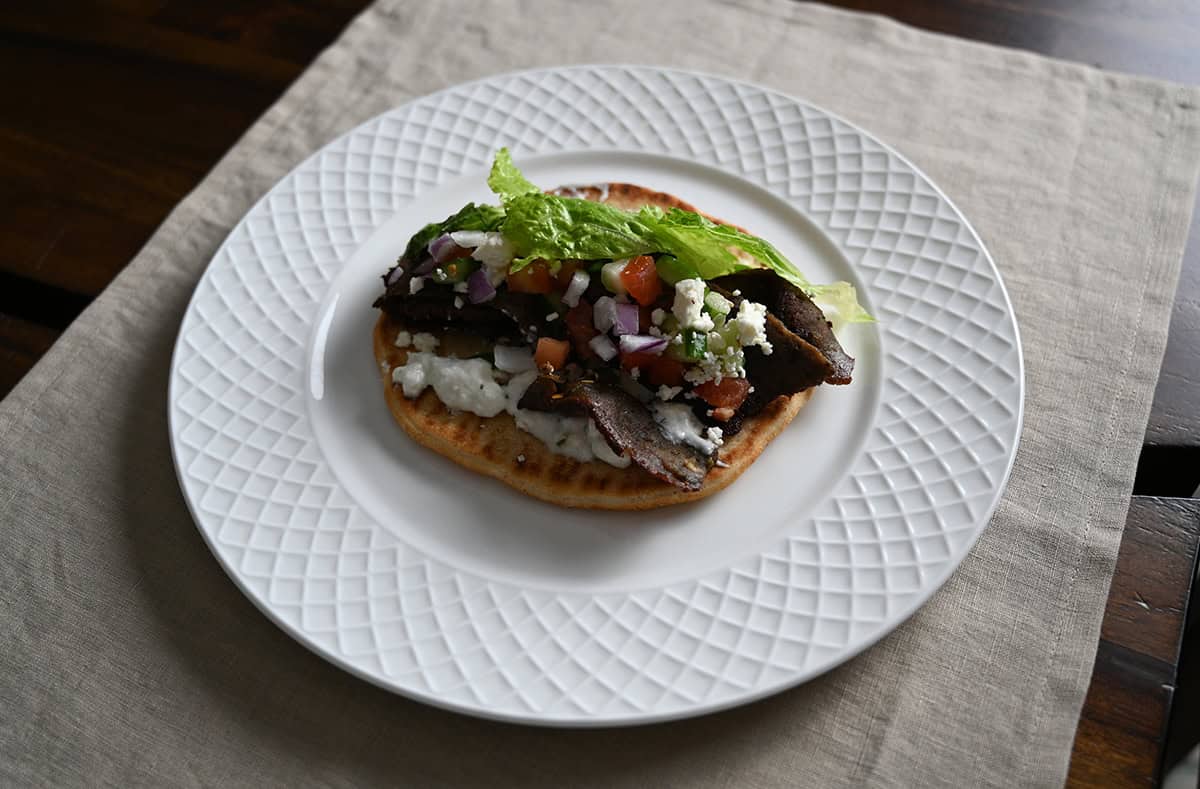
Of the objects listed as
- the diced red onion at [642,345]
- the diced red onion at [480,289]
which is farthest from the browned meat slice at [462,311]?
the diced red onion at [642,345]

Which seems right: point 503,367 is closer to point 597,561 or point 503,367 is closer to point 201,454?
point 597,561

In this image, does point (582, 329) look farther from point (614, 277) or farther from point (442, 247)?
point (442, 247)

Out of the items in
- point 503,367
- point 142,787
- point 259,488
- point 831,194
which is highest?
point 831,194

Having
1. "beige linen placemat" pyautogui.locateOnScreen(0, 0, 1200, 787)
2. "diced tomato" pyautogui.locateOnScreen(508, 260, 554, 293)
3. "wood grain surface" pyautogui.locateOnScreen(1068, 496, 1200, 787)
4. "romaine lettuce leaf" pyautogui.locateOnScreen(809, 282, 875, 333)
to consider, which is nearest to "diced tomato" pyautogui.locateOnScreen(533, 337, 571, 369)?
"diced tomato" pyautogui.locateOnScreen(508, 260, 554, 293)

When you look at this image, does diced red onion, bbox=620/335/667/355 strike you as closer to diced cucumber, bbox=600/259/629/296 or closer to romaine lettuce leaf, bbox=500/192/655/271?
diced cucumber, bbox=600/259/629/296

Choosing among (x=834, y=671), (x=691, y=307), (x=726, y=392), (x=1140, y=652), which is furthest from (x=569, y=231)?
(x=1140, y=652)

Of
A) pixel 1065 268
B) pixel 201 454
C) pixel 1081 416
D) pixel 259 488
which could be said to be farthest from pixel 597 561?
pixel 1065 268
